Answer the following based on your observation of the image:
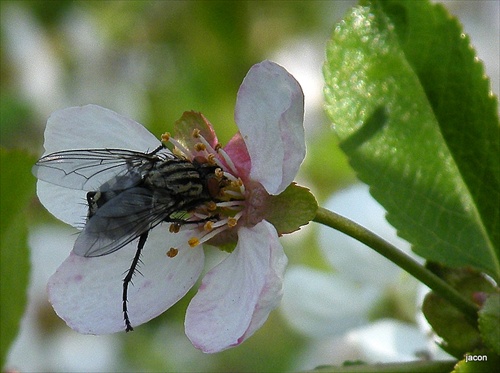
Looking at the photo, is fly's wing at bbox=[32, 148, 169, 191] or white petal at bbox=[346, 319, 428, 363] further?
white petal at bbox=[346, 319, 428, 363]

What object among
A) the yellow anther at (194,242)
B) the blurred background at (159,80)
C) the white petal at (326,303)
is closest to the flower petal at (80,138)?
the yellow anther at (194,242)

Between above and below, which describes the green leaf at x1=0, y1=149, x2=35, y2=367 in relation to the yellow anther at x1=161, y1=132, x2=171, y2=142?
below

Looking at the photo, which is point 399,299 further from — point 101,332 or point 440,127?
point 101,332

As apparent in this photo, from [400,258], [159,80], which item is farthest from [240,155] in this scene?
[159,80]

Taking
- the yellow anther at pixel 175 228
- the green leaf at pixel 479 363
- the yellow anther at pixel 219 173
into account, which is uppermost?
the yellow anther at pixel 219 173

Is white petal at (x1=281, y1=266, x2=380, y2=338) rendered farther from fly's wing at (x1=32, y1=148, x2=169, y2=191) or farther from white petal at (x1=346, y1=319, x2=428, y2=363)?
fly's wing at (x1=32, y1=148, x2=169, y2=191)

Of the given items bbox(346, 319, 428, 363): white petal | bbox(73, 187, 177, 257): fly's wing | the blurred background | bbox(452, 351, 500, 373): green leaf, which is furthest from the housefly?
the blurred background

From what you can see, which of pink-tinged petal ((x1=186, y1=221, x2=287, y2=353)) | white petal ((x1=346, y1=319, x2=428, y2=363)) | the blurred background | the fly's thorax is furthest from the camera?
the blurred background

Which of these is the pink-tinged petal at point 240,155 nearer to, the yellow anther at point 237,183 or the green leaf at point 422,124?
the yellow anther at point 237,183

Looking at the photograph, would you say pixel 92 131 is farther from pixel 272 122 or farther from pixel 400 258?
pixel 400 258
